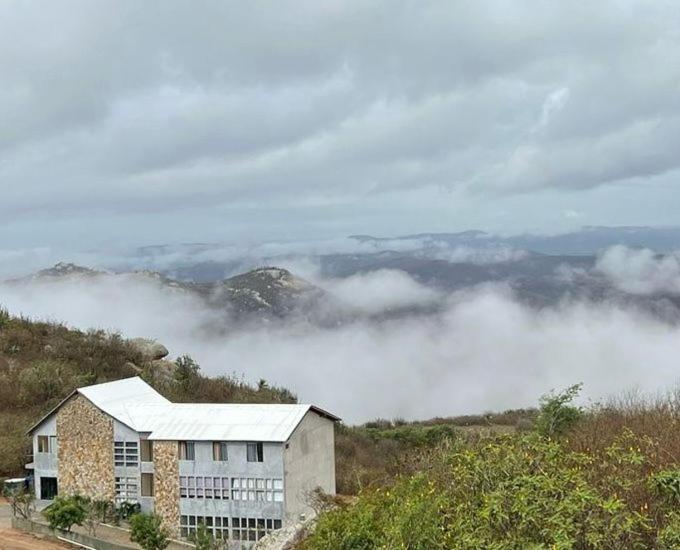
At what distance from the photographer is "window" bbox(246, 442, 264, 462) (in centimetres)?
2341

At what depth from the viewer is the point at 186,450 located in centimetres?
2428

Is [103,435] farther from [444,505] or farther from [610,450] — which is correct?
[610,450]

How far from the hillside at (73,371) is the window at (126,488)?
9660 mm

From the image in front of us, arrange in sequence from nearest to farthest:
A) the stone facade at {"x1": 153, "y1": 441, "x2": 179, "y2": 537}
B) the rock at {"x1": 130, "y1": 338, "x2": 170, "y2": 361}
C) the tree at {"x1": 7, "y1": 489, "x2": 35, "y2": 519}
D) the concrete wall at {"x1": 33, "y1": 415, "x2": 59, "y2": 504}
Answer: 1. the stone facade at {"x1": 153, "y1": 441, "x2": 179, "y2": 537}
2. the tree at {"x1": 7, "y1": 489, "x2": 35, "y2": 519}
3. the concrete wall at {"x1": 33, "y1": 415, "x2": 59, "y2": 504}
4. the rock at {"x1": 130, "y1": 338, "x2": 170, "y2": 361}

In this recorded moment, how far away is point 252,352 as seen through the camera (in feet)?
373

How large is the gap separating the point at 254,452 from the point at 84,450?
674 centimetres

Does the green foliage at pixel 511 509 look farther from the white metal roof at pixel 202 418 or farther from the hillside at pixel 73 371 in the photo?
the hillside at pixel 73 371

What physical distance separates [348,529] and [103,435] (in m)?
16.7

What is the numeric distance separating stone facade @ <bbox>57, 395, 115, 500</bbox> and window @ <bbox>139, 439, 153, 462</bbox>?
4.15ft

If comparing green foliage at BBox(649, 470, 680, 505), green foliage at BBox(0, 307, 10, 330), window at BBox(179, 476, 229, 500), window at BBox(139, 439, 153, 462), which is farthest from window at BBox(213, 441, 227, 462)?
green foliage at BBox(0, 307, 10, 330)

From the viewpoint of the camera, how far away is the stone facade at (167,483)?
79.9ft

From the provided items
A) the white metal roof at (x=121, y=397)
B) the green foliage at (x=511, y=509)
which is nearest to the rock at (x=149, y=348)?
the white metal roof at (x=121, y=397)

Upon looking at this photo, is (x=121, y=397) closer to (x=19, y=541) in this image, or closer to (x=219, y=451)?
(x=219, y=451)

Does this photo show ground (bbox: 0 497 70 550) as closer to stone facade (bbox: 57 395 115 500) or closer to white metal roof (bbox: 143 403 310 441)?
stone facade (bbox: 57 395 115 500)
